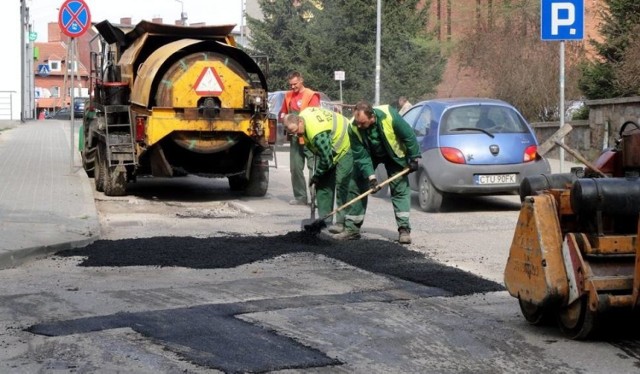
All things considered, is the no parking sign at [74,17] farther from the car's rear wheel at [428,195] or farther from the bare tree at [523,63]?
the bare tree at [523,63]

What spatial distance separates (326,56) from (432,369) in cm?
4153

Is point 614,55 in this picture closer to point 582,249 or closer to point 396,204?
point 396,204

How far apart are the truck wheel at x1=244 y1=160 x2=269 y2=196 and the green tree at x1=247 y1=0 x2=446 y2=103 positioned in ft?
92.2

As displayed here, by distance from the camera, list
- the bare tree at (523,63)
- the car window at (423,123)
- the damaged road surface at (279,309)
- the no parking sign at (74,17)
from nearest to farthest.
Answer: the damaged road surface at (279,309) < the car window at (423,123) < the no parking sign at (74,17) < the bare tree at (523,63)

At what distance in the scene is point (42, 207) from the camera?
13.2m

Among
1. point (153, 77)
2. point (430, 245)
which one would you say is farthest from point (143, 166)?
point (430, 245)

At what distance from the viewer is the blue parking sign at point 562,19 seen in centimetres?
1424

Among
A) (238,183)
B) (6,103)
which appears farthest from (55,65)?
(238,183)

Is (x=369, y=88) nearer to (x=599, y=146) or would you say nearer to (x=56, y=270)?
(x=599, y=146)

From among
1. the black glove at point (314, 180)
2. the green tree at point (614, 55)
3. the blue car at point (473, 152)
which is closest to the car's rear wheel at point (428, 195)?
the blue car at point (473, 152)

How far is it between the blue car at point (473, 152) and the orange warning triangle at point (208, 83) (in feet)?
9.42

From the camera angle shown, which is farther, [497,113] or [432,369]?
[497,113]

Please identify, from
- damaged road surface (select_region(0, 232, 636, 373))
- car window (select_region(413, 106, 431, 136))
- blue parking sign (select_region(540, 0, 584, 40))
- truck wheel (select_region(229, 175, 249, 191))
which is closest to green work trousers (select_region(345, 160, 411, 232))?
damaged road surface (select_region(0, 232, 636, 373))

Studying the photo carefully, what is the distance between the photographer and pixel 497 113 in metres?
14.1
